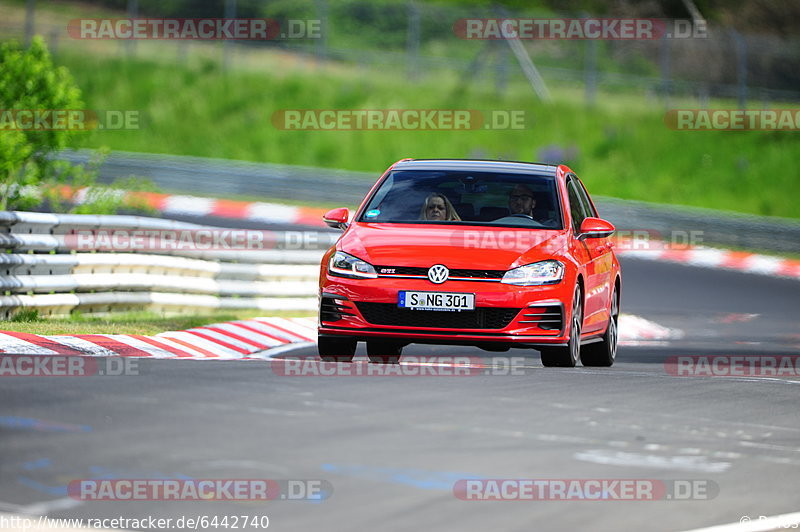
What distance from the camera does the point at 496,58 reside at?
1641 inches

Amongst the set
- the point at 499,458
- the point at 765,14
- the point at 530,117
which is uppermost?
the point at 765,14

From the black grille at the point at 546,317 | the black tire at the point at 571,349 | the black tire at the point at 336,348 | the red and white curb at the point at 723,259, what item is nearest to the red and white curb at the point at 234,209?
the red and white curb at the point at 723,259

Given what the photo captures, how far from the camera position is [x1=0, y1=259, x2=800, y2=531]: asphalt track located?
6617 mm

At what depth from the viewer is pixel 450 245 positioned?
11664 millimetres

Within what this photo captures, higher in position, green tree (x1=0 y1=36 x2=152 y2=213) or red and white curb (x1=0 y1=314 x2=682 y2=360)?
green tree (x1=0 y1=36 x2=152 y2=213)

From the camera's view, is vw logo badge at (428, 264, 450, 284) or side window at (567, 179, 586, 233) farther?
side window at (567, 179, 586, 233)

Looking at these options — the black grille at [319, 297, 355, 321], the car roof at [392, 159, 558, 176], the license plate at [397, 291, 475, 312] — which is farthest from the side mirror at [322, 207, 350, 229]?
the license plate at [397, 291, 475, 312]

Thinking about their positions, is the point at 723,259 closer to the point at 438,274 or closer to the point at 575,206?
the point at 575,206

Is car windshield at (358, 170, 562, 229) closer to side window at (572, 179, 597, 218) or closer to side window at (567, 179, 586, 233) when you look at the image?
side window at (567, 179, 586, 233)

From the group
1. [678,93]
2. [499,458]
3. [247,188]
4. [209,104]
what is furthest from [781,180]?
[499,458]

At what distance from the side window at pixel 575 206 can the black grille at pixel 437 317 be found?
57.0 inches

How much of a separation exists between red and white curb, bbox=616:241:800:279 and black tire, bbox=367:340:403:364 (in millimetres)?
14522

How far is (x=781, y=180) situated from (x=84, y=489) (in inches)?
1247

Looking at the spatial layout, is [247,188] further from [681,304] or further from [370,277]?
[370,277]
